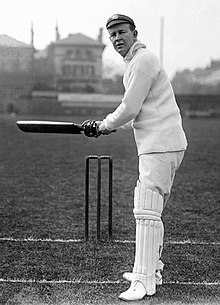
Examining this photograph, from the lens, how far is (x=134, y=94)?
3641 mm

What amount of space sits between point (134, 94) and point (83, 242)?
6.57 feet

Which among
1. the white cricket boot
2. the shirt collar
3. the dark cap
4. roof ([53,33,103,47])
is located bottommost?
the white cricket boot

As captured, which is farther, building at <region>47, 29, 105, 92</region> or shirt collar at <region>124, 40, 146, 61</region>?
building at <region>47, 29, 105, 92</region>

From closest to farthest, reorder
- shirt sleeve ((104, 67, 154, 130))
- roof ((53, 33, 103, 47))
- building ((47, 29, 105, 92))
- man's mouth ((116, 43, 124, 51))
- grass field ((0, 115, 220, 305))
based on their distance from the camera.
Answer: shirt sleeve ((104, 67, 154, 130)) → man's mouth ((116, 43, 124, 51)) → grass field ((0, 115, 220, 305)) → building ((47, 29, 105, 92)) → roof ((53, 33, 103, 47))

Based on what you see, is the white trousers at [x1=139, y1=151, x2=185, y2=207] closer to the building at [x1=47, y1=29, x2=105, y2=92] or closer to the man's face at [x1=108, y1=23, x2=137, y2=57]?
the man's face at [x1=108, y1=23, x2=137, y2=57]

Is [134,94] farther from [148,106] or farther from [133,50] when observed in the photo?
[133,50]

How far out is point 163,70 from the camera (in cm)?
374

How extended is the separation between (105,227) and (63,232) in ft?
1.56

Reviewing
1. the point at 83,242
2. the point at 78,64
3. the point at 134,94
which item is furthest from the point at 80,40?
the point at 134,94

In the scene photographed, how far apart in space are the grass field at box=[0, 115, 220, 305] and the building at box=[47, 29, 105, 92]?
20.8 meters

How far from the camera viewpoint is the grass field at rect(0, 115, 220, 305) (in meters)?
3.89

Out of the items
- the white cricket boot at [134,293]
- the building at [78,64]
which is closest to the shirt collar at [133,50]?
the white cricket boot at [134,293]

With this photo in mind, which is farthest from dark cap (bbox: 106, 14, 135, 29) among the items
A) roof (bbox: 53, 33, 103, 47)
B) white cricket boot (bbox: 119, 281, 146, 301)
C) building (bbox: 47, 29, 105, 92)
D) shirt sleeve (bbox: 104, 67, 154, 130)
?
roof (bbox: 53, 33, 103, 47)

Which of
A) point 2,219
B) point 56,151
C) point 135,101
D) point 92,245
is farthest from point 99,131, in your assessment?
point 56,151
